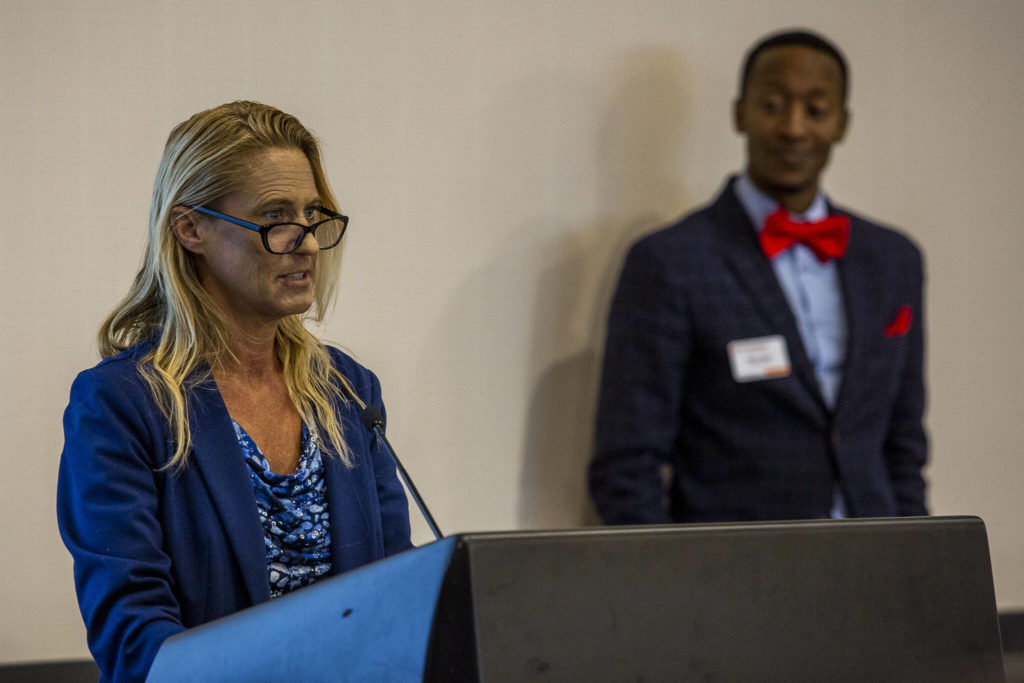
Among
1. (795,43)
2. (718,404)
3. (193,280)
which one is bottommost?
(718,404)

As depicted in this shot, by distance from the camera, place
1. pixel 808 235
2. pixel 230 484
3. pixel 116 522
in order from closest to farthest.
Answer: pixel 116 522, pixel 230 484, pixel 808 235

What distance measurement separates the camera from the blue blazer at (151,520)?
1.23 metres

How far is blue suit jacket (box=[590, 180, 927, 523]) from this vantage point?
2387 millimetres

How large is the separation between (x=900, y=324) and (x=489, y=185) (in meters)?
0.98

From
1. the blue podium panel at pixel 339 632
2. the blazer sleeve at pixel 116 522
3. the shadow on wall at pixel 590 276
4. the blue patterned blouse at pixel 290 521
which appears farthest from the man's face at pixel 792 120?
the blue podium panel at pixel 339 632

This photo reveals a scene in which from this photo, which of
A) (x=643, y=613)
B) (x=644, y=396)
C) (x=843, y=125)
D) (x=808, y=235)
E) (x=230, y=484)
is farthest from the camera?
(x=843, y=125)

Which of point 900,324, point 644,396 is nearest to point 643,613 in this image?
point 644,396

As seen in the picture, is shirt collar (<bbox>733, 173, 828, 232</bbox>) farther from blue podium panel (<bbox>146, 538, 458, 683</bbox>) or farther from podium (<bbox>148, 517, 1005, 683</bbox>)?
blue podium panel (<bbox>146, 538, 458, 683</bbox>)

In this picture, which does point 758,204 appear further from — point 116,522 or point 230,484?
point 116,522

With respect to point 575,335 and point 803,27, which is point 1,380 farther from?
point 803,27

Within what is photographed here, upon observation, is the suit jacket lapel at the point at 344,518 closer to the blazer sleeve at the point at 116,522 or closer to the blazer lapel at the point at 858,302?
the blazer sleeve at the point at 116,522

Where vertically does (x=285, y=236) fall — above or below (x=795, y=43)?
below

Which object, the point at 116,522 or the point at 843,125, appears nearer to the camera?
the point at 116,522

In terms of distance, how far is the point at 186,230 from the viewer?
150cm
